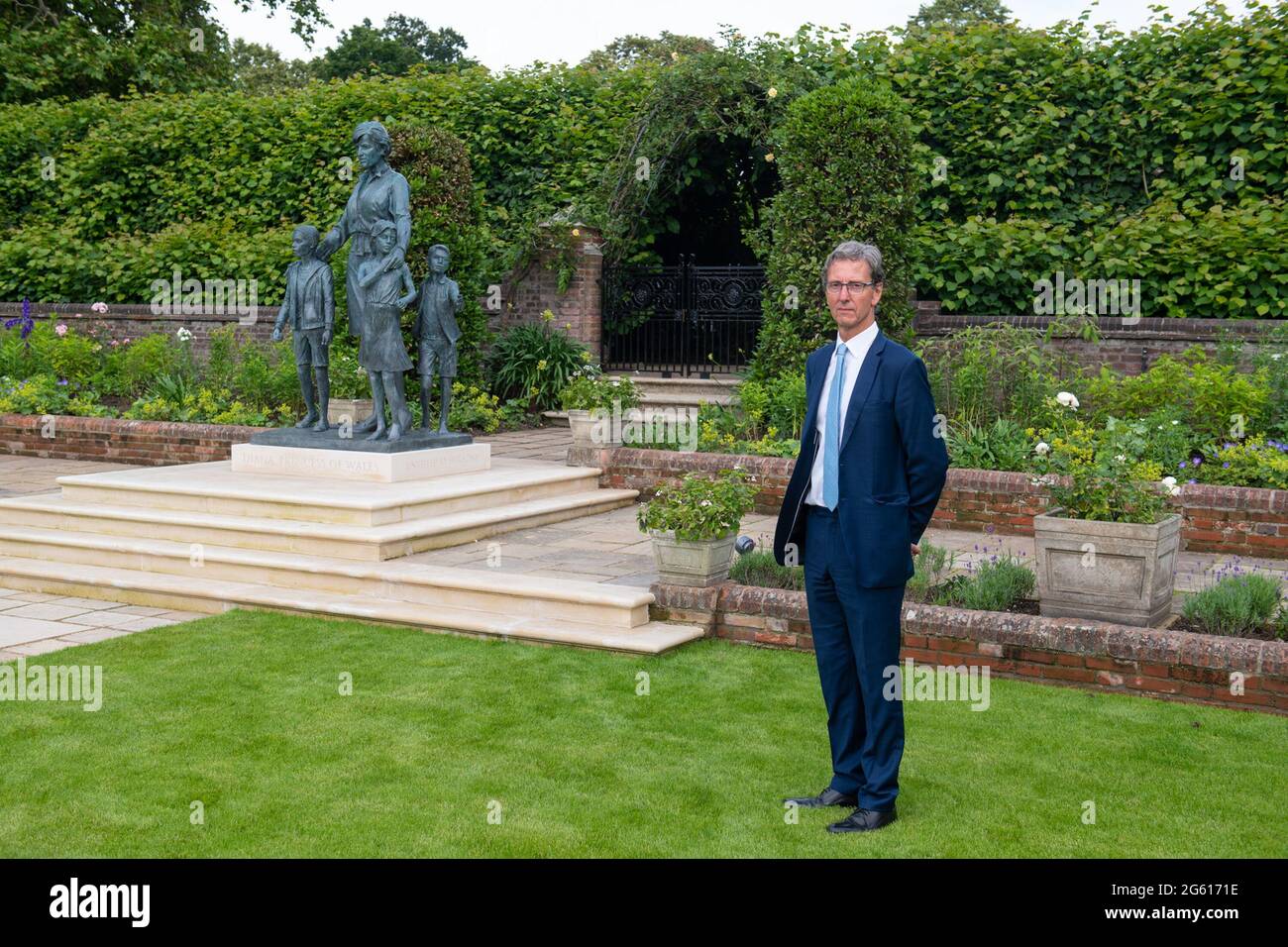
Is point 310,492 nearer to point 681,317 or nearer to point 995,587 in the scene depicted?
point 995,587

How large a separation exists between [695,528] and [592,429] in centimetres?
501

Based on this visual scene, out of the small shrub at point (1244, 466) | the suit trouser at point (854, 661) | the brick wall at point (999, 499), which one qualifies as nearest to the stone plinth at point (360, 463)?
the brick wall at point (999, 499)

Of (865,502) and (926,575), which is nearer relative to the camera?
(865,502)

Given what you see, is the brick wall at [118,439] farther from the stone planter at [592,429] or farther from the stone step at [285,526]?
the stone planter at [592,429]

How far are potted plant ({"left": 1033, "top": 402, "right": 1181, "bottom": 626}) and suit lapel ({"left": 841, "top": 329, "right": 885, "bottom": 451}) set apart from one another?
2.46 m

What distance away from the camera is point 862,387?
4570 millimetres

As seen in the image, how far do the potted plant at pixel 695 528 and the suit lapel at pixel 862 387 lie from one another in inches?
106

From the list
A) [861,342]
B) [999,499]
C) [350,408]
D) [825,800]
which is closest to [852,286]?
[861,342]

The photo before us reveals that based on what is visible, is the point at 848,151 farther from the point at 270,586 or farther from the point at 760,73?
the point at 270,586

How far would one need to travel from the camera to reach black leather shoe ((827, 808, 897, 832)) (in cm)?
455

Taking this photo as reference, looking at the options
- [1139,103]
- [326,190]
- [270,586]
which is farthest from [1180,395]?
[326,190]

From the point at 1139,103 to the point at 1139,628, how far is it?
9629 millimetres

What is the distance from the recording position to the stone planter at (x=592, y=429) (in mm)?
12094

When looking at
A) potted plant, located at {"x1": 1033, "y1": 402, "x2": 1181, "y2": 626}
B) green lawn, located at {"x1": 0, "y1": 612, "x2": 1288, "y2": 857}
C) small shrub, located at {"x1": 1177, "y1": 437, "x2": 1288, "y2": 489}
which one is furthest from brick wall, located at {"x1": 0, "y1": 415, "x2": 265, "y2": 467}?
small shrub, located at {"x1": 1177, "y1": 437, "x2": 1288, "y2": 489}
